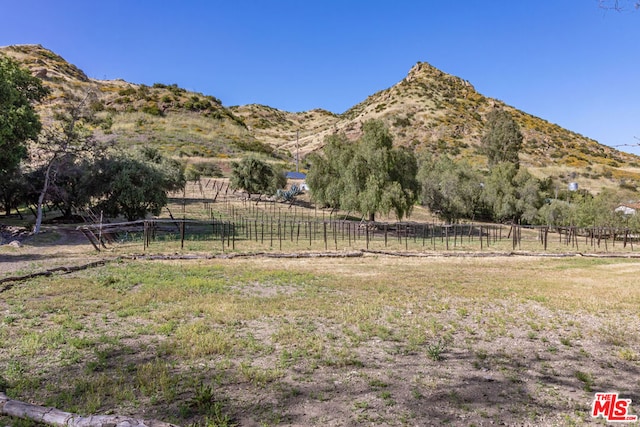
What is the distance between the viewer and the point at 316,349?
677 centimetres

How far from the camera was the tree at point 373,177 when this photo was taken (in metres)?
31.5

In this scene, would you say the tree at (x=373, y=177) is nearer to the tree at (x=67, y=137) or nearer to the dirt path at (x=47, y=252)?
the tree at (x=67, y=137)

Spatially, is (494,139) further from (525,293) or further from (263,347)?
(263,347)

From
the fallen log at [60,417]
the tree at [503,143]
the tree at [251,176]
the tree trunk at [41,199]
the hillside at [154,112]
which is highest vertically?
the hillside at [154,112]

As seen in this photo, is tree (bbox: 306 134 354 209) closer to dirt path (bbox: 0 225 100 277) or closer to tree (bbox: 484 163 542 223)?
dirt path (bbox: 0 225 100 277)

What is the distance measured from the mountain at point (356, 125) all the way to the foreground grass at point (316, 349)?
56218mm

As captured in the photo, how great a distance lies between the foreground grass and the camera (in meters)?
4.92

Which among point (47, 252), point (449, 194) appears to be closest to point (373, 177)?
point (449, 194)

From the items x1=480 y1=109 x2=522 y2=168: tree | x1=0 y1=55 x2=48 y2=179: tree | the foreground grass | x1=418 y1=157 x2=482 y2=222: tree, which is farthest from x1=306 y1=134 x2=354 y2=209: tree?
x1=480 y1=109 x2=522 y2=168: tree

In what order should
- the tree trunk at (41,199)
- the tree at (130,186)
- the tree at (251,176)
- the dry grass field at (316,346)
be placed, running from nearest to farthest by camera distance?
the dry grass field at (316,346), the tree trunk at (41,199), the tree at (130,186), the tree at (251,176)

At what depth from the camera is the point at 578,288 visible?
13016mm

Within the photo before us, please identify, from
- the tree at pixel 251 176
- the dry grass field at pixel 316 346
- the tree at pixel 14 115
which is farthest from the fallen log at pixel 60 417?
the tree at pixel 251 176

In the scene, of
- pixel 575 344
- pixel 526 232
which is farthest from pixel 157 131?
pixel 575 344

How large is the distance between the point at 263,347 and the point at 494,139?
68.1 m
